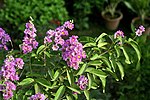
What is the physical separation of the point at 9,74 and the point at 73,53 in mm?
408

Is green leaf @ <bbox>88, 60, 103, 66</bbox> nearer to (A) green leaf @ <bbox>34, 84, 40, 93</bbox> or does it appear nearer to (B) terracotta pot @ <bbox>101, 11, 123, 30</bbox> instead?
(A) green leaf @ <bbox>34, 84, 40, 93</bbox>

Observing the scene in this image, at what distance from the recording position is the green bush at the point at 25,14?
14.7 ft

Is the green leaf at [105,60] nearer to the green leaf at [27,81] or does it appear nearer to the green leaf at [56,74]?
the green leaf at [56,74]

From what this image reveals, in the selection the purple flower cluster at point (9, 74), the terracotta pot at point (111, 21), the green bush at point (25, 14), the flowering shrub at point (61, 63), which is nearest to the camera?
the purple flower cluster at point (9, 74)

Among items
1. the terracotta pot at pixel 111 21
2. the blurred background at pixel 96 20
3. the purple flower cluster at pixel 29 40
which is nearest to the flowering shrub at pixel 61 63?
the purple flower cluster at pixel 29 40

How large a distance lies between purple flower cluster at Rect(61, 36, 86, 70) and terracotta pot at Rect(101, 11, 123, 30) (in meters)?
2.85

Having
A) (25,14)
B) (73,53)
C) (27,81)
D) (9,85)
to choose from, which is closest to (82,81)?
(73,53)

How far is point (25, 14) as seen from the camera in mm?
4453

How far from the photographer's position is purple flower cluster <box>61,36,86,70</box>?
2365 millimetres

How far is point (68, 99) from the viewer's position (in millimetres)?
2588

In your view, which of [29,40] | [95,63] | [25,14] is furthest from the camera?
[25,14]

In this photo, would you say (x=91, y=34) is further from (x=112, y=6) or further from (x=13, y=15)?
(x=13, y=15)

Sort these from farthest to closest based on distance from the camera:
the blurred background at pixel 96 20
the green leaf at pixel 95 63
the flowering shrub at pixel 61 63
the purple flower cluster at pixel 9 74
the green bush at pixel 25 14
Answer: the green bush at pixel 25 14, the blurred background at pixel 96 20, the green leaf at pixel 95 63, the flowering shrub at pixel 61 63, the purple flower cluster at pixel 9 74

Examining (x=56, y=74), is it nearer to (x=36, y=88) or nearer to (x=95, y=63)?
(x=36, y=88)
